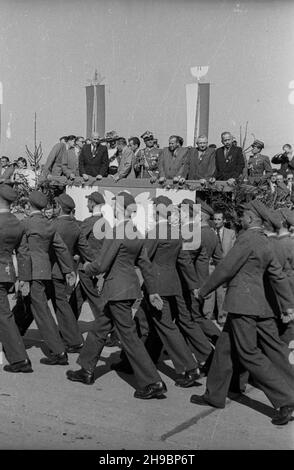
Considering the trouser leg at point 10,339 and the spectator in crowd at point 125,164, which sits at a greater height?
the spectator in crowd at point 125,164

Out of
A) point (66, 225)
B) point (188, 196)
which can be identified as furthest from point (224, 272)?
point (188, 196)

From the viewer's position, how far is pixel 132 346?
611 centimetres

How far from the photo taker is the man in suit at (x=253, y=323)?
5516mm

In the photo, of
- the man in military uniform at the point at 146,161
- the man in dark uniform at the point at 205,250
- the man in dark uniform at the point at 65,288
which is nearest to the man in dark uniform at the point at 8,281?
the man in dark uniform at the point at 65,288

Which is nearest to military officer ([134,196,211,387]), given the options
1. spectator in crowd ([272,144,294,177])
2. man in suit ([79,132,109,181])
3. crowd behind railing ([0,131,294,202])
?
crowd behind railing ([0,131,294,202])

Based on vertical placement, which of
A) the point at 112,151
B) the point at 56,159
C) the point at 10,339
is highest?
the point at 112,151

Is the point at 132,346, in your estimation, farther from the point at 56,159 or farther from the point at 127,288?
the point at 56,159

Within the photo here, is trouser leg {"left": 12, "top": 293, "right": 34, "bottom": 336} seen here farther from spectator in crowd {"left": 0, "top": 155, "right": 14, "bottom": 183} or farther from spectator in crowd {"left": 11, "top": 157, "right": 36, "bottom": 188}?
spectator in crowd {"left": 11, "top": 157, "right": 36, "bottom": 188}

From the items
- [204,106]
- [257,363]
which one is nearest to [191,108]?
[204,106]

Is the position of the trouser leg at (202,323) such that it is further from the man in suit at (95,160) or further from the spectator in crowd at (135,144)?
the spectator in crowd at (135,144)

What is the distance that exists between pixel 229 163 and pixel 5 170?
18.4 feet

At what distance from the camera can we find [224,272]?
568 centimetres

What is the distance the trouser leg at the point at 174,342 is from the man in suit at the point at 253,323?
0.70 m

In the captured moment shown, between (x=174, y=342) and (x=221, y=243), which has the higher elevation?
(x=221, y=243)
